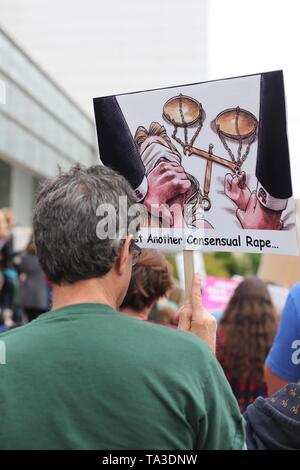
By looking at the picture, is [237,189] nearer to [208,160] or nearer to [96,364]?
[208,160]

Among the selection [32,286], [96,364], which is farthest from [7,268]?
[96,364]

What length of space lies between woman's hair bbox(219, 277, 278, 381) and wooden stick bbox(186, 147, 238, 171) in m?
1.59

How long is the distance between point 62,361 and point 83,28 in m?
47.9

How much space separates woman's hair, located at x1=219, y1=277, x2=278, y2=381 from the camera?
295 cm

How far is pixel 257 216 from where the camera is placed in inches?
64.9

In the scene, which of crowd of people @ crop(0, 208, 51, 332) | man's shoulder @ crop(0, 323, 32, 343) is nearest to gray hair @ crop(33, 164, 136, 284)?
man's shoulder @ crop(0, 323, 32, 343)

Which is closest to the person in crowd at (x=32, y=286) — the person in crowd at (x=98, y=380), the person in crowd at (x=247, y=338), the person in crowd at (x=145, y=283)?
the person in crowd at (x=247, y=338)

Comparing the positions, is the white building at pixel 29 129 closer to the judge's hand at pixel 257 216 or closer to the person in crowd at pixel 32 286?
the person in crowd at pixel 32 286

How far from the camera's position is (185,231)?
1.70 metres

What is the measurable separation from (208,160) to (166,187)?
0.54 feet

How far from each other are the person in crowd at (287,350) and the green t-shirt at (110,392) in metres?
0.80

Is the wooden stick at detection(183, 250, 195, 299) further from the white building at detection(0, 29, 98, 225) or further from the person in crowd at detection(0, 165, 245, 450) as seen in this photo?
the white building at detection(0, 29, 98, 225)
